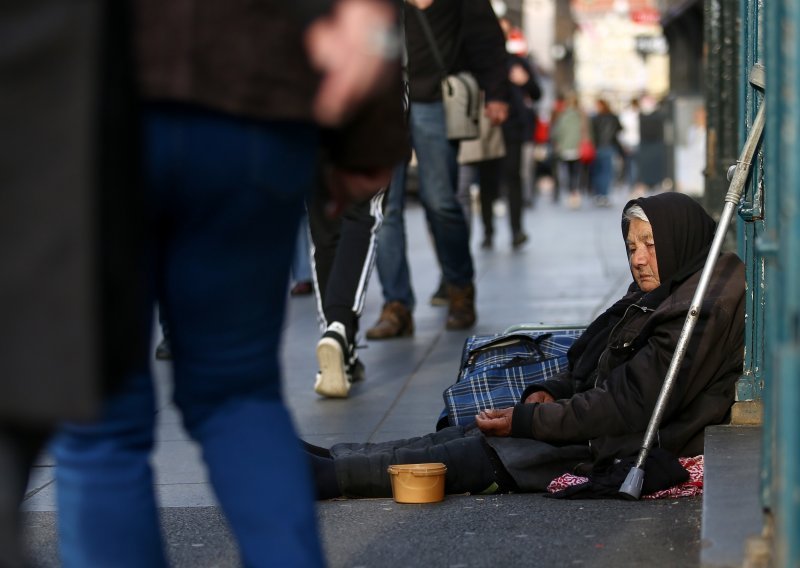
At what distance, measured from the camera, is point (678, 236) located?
4.45 metres

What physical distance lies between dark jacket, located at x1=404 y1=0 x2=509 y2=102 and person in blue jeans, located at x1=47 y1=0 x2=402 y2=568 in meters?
5.26

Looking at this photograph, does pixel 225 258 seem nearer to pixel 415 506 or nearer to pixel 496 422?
pixel 415 506

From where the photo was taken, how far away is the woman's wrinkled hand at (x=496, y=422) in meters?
4.35

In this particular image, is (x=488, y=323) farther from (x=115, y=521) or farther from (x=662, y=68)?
(x=662, y=68)

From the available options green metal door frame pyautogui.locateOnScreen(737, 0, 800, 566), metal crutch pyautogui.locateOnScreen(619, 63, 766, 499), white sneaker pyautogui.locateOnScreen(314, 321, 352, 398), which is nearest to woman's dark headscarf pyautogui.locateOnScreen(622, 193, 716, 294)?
metal crutch pyautogui.locateOnScreen(619, 63, 766, 499)

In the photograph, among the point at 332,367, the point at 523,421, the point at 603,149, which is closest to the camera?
the point at 523,421

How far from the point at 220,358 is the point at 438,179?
17.7 ft

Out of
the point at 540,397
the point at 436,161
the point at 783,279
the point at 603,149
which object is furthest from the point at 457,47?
the point at 603,149

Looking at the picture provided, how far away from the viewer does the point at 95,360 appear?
1.96 meters

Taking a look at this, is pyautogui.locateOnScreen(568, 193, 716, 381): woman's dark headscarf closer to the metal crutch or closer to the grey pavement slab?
the metal crutch

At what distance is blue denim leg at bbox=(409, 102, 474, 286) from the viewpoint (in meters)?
7.66

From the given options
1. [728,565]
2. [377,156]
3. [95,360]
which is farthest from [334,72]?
[728,565]

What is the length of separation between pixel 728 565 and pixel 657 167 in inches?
831

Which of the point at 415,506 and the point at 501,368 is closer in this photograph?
the point at 415,506
